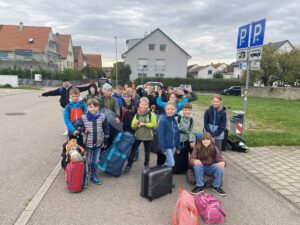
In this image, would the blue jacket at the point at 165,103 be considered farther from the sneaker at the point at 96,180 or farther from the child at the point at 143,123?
the sneaker at the point at 96,180

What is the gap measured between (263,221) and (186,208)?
48.7 inches

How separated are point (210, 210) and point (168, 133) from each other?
1687 millimetres

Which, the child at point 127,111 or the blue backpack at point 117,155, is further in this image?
the child at point 127,111

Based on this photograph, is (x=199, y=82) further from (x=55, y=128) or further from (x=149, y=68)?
(x=55, y=128)

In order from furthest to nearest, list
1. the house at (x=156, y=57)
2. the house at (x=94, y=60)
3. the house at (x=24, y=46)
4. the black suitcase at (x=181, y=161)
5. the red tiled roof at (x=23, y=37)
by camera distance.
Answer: the house at (x=94, y=60), the red tiled roof at (x=23, y=37), the house at (x=24, y=46), the house at (x=156, y=57), the black suitcase at (x=181, y=161)

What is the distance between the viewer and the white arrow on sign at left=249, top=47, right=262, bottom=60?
23.7 feet

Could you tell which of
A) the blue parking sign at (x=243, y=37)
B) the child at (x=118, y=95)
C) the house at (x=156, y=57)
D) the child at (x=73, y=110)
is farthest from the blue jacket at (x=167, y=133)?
the house at (x=156, y=57)

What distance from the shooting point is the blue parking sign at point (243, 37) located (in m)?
7.62

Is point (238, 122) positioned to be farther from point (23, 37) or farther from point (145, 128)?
point (23, 37)

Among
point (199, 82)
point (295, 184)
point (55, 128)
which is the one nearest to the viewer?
point (295, 184)

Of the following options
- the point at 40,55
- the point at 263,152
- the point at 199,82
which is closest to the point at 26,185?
the point at 263,152

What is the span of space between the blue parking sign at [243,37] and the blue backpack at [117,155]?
460cm

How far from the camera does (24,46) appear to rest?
55.2m

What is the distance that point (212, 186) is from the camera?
4.95 m
